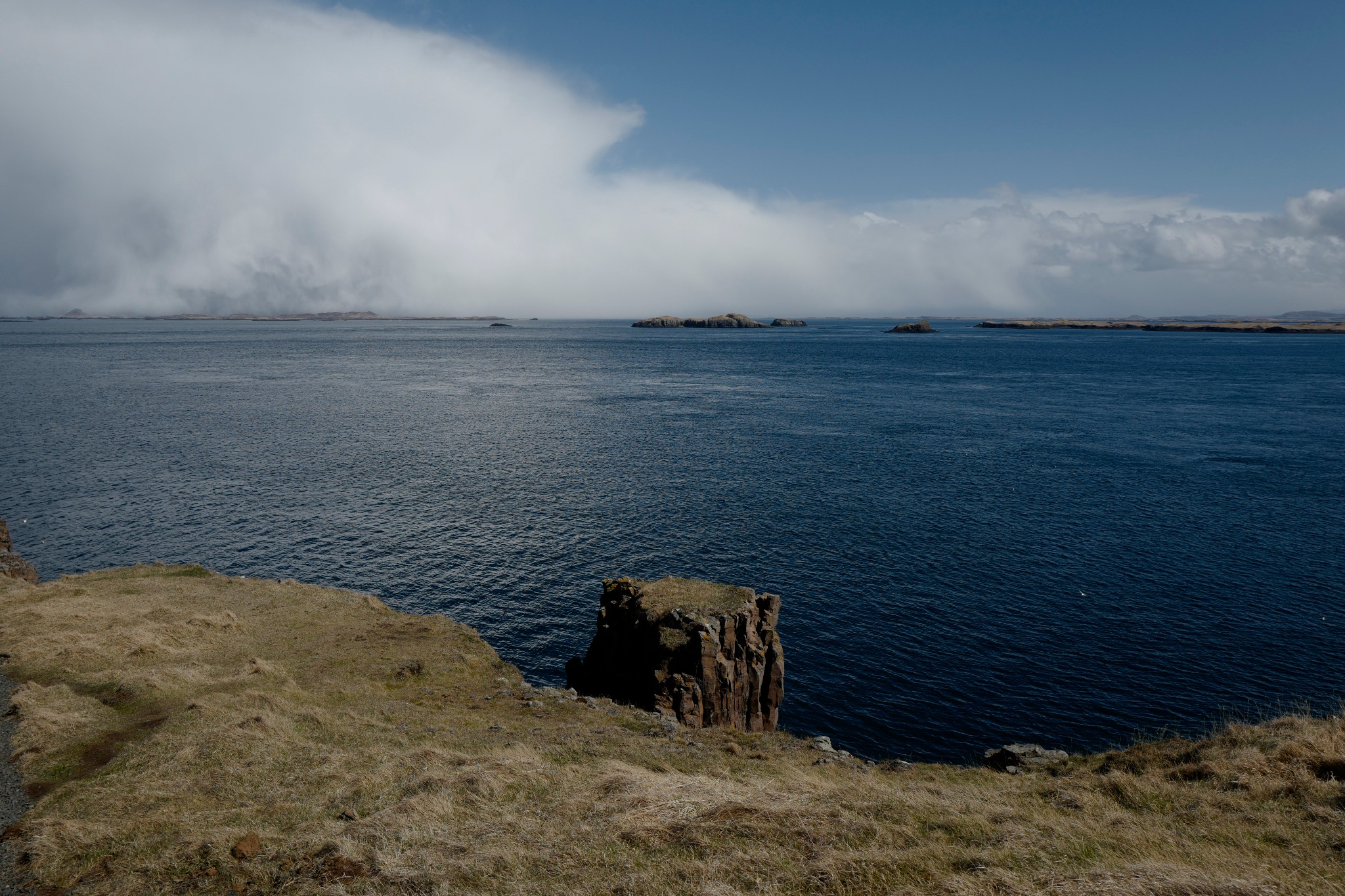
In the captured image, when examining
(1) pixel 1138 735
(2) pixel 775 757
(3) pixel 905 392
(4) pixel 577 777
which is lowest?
(1) pixel 1138 735

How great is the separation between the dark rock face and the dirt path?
1260 inches

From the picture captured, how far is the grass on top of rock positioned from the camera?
38.5 metres

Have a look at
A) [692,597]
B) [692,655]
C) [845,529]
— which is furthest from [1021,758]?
[845,529]

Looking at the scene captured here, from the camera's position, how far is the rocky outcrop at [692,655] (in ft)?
119

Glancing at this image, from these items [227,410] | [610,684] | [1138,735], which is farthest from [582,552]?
[227,410]

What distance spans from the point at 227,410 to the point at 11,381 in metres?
81.2

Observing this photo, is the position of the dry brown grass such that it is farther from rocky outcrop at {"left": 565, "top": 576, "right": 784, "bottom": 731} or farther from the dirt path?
rocky outcrop at {"left": 565, "top": 576, "right": 784, "bottom": 731}

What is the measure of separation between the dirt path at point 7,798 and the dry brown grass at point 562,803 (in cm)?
44

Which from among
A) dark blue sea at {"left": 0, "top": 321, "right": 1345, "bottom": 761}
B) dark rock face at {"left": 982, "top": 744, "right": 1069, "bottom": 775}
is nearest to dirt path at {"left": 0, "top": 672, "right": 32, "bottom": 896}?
dark blue sea at {"left": 0, "top": 321, "right": 1345, "bottom": 761}

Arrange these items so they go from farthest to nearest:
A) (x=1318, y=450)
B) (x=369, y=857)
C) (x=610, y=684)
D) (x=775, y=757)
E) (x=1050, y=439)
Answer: (x=1050, y=439), (x=1318, y=450), (x=610, y=684), (x=775, y=757), (x=369, y=857)

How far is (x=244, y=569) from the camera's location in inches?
2180

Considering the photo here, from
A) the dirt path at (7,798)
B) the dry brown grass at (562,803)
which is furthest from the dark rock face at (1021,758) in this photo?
the dirt path at (7,798)

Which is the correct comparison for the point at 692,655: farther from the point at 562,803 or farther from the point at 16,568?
the point at 16,568

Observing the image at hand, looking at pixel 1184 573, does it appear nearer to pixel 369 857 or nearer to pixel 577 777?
pixel 577 777
